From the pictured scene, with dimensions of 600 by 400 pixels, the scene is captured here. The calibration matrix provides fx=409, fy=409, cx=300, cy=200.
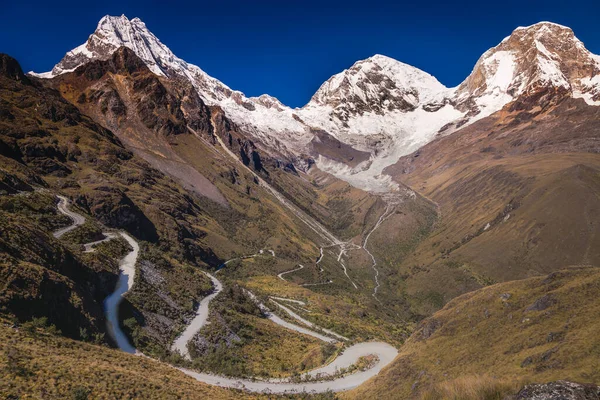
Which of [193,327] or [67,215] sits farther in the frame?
[67,215]

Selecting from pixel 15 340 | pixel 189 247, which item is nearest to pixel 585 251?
pixel 189 247

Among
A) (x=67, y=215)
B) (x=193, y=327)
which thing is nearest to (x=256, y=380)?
(x=193, y=327)

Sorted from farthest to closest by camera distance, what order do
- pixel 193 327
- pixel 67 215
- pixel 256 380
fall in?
1. pixel 67 215
2. pixel 193 327
3. pixel 256 380

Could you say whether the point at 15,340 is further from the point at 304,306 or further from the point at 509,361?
the point at 304,306

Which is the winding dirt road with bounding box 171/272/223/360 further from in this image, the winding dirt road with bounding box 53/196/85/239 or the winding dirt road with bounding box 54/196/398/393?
the winding dirt road with bounding box 53/196/85/239

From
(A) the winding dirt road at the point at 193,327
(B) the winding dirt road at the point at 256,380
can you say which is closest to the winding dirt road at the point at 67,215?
(B) the winding dirt road at the point at 256,380

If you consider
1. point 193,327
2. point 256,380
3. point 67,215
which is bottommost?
point 256,380

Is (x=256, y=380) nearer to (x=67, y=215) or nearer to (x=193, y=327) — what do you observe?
(x=193, y=327)

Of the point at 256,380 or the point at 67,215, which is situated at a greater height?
the point at 67,215

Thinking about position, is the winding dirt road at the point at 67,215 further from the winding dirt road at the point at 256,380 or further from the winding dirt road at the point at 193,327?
the winding dirt road at the point at 193,327

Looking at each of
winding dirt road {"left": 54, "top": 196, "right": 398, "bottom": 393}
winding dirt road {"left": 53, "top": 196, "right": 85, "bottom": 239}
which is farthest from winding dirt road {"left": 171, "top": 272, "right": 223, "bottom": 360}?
winding dirt road {"left": 53, "top": 196, "right": 85, "bottom": 239}

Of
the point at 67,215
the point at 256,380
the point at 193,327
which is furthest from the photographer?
the point at 67,215
